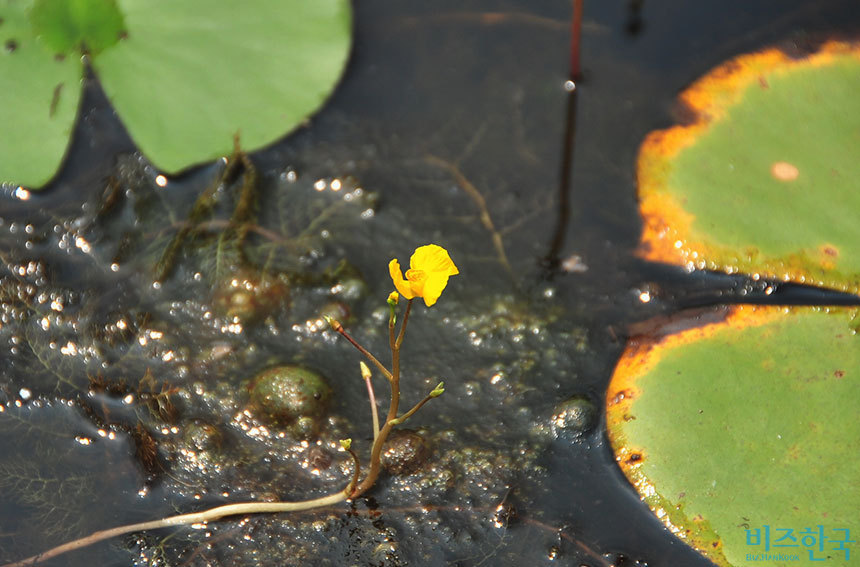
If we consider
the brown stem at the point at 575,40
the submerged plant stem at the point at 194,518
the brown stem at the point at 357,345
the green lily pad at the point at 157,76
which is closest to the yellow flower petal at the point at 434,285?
the brown stem at the point at 357,345

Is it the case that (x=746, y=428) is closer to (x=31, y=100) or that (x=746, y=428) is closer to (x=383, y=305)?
(x=383, y=305)

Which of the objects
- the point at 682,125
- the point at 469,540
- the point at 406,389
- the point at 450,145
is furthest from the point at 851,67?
the point at 469,540

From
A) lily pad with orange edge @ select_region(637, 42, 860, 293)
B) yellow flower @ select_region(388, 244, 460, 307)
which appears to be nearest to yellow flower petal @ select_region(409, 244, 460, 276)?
yellow flower @ select_region(388, 244, 460, 307)

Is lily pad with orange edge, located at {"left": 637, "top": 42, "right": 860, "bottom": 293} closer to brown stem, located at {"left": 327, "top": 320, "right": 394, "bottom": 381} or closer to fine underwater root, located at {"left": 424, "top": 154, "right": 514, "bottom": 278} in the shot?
fine underwater root, located at {"left": 424, "top": 154, "right": 514, "bottom": 278}

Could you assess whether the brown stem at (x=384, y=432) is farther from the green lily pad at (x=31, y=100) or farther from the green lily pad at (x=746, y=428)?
the green lily pad at (x=31, y=100)

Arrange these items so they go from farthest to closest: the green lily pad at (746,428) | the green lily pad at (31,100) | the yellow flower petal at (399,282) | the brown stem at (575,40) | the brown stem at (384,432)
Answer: the brown stem at (575,40)
the green lily pad at (31,100)
the green lily pad at (746,428)
the brown stem at (384,432)
the yellow flower petal at (399,282)

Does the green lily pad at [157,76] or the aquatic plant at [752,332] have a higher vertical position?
the green lily pad at [157,76]

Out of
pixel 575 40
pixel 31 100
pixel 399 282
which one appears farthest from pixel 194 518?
pixel 575 40
